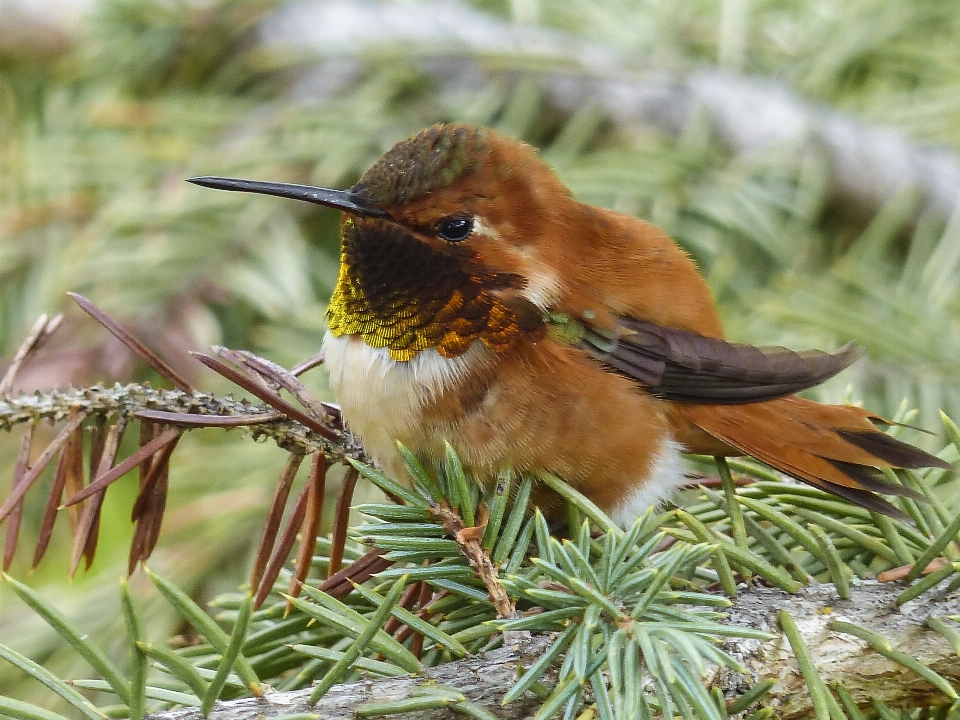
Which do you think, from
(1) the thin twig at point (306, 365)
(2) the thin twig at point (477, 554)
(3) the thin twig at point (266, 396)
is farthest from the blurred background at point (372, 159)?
(2) the thin twig at point (477, 554)

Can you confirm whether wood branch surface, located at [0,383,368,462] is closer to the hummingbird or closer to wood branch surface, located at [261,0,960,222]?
the hummingbird

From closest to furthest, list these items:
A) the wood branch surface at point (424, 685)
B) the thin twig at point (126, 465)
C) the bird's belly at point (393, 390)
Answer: the wood branch surface at point (424, 685) → the thin twig at point (126, 465) → the bird's belly at point (393, 390)

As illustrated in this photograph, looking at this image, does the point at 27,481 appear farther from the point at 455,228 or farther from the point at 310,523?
the point at 455,228

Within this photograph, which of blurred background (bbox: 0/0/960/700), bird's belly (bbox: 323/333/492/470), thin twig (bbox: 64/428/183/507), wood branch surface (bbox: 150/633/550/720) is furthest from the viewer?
blurred background (bbox: 0/0/960/700)

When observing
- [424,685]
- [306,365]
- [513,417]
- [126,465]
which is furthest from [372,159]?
[424,685]

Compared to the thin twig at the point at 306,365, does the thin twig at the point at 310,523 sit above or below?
below

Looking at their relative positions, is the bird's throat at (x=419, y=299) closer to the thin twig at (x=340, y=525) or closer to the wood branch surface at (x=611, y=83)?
the thin twig at (x=340, y=525)

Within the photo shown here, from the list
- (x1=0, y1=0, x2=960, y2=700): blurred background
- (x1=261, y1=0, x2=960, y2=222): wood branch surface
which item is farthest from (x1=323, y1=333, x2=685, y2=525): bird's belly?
(x1=261, y1=0, x2=960, y2=222): wood branch surface

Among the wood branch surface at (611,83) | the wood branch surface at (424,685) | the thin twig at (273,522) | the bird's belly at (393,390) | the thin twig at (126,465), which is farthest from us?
the wood branch surface at (611,83)

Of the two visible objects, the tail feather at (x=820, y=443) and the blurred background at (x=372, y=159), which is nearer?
the tail feather at (x=820, y=443)

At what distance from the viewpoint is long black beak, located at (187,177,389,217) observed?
4.54 ft

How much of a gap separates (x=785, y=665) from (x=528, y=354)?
627 mm

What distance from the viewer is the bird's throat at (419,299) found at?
1.47m

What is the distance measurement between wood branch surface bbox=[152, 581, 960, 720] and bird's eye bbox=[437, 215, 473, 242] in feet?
2.27
